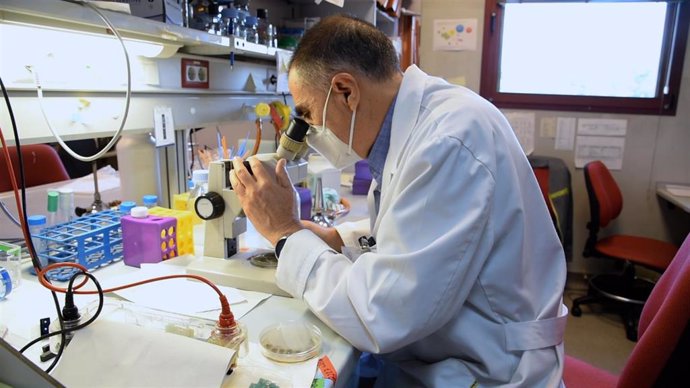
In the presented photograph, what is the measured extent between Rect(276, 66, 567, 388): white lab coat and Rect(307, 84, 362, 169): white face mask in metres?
0.15

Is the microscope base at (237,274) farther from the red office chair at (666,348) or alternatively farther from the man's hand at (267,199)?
the red office chair at (666,348)

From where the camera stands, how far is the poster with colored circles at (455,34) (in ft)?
11.2

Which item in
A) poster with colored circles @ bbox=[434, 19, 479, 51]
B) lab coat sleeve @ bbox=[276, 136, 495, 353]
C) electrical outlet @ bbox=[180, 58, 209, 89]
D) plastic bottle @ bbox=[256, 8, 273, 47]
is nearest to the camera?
lab coat sleeve @ bbox=[276, 136, 495, 353]

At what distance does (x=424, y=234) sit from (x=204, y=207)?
23.1 inches

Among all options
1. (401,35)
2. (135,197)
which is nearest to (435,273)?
(135,197)

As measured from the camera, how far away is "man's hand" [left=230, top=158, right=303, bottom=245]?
1103 mm

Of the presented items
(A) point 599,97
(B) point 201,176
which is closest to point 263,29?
(B) point 201,176

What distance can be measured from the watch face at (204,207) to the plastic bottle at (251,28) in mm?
717

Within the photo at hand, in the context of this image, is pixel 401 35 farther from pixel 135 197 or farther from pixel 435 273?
pixel 435 273

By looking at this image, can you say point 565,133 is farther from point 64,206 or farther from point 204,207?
point 64,206

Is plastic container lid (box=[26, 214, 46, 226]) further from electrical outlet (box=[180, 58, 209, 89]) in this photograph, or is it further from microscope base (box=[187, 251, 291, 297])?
electrical outlet (box=[180, 58, 209, 89])

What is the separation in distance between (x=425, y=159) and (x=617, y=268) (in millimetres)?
3182

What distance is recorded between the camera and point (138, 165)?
5.53 ft

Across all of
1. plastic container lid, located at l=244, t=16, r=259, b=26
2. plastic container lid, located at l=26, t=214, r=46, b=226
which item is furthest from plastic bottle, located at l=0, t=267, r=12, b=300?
plastic container lid, located at l=244, t=16, r=259, b=26
